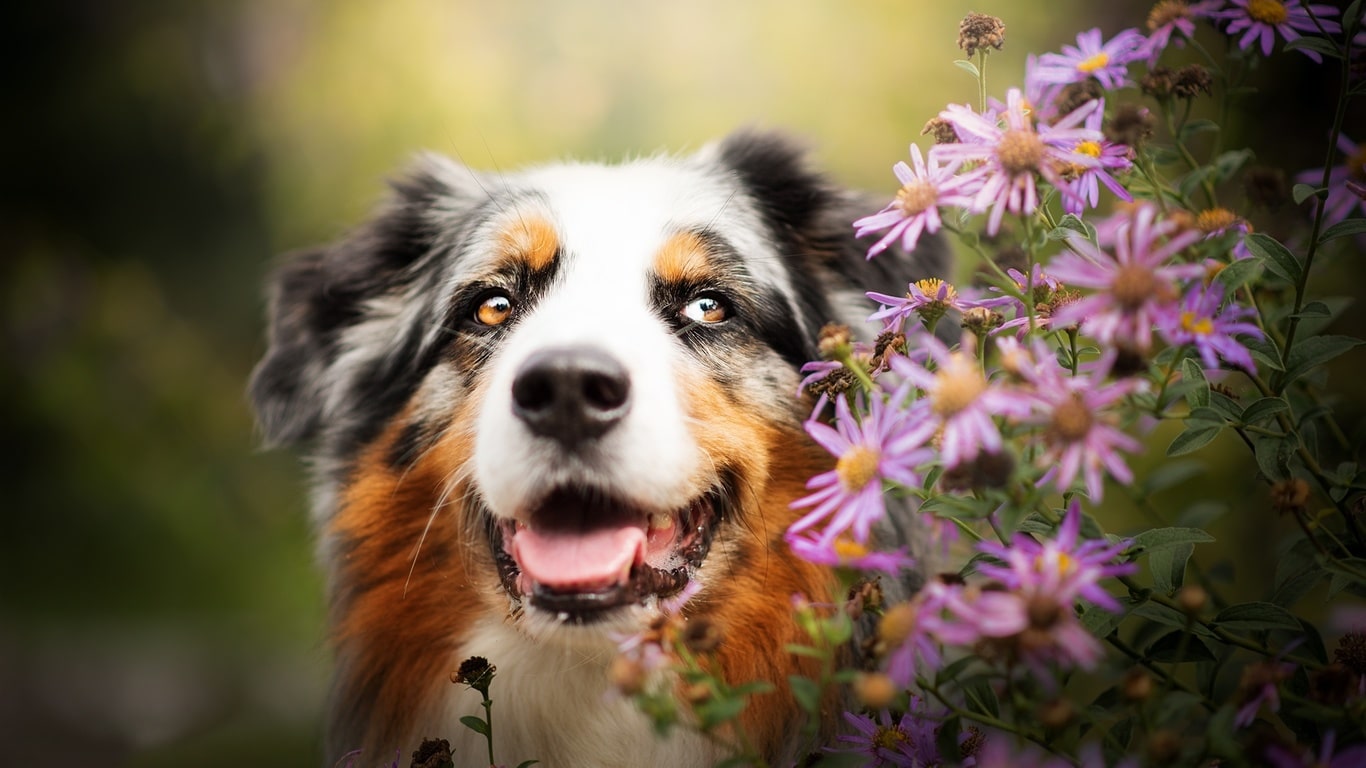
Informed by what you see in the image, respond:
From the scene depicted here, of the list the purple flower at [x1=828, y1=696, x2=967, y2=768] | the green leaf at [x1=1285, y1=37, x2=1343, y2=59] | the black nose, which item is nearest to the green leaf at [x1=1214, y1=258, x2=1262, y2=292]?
the green leaf at [x1=1285, y1=37, x2=1343, y2=59]

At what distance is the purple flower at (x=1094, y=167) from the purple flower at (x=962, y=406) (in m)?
0.37

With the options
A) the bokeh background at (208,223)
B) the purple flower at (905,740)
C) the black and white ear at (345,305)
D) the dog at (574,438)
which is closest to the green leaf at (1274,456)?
the purple flower at (905,740)

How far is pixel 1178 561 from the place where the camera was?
1254 millimetres

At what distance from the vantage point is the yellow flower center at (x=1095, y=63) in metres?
1.32

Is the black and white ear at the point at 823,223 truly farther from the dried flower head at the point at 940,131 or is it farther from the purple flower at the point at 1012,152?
the purple flower at the point at 1012,152

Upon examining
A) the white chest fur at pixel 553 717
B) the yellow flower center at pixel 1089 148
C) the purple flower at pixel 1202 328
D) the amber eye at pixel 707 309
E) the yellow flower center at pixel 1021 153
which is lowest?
the white chest fur at pixel 553 717

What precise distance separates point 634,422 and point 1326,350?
0.99 m

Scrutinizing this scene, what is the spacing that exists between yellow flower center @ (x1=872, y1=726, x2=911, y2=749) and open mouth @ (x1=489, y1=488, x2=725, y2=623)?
52cm

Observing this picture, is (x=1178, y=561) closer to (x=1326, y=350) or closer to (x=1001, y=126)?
(x=1326, y=350)

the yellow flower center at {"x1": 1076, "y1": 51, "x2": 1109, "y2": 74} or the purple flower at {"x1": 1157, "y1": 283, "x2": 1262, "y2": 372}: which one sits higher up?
the yellow flower center at {"x1": 1076, "y1": 51, "x2": 1109, "y2": 74}

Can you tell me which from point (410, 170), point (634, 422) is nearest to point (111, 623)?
point (410, 170)

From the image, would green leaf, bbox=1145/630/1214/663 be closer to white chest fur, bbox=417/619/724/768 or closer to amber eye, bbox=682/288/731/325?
white chest fur, bbox=417/619/724/768

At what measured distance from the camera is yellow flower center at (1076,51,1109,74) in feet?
4.32

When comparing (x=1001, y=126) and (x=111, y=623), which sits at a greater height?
(x=1001, y=126)
